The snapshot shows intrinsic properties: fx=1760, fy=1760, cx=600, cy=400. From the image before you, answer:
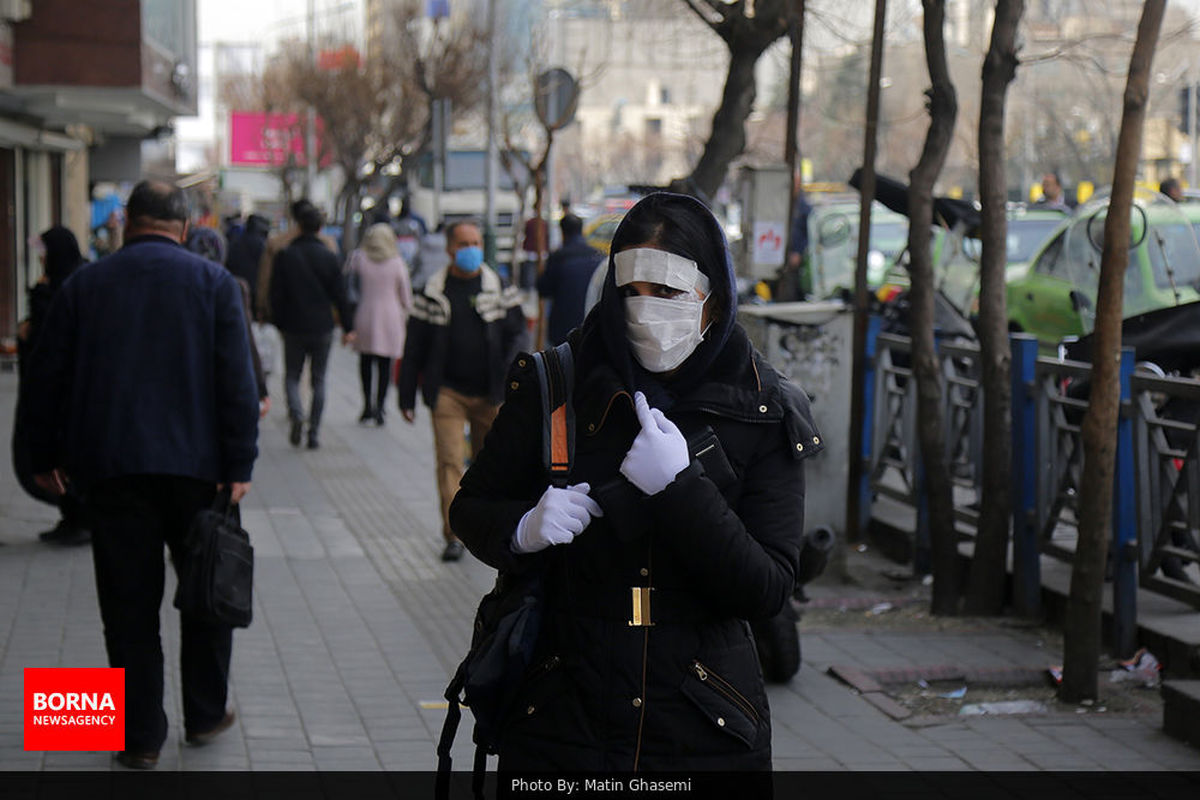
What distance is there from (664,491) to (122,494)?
3068mm

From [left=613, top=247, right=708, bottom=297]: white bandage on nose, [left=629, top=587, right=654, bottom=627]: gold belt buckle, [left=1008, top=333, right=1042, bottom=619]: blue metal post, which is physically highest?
[left=613, top=247, right=708, bottom=297]: white bandage on nose

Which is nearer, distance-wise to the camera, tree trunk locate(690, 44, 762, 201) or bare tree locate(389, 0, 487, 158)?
tree trunk locate(690, 44, 762, 201)

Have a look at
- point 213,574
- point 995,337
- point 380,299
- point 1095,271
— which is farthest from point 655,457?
point 380,299

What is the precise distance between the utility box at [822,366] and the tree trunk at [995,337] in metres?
1.32

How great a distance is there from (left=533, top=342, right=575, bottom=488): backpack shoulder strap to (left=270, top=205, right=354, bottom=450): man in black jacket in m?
11.7

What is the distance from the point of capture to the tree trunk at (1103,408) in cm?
651

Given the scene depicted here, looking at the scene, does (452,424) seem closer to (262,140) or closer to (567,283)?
(567,283)

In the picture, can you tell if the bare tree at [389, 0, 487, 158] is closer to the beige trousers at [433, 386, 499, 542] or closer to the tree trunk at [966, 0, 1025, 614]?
the beige trousers at [433, 386, 499, 542]

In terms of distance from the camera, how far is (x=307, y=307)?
580 inches

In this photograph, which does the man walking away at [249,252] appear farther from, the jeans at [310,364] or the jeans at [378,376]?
the jeans at [310,364]


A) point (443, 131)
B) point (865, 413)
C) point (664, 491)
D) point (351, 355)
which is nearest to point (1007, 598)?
point (865, 413)

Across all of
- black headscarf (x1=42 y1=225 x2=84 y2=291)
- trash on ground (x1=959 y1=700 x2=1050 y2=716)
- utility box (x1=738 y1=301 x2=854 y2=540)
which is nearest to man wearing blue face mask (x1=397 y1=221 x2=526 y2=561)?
utility box (x1=738 y1=301 x2=854 y2=540)

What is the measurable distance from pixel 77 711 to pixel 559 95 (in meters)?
11.5

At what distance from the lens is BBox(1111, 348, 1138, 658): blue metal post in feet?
23.7
